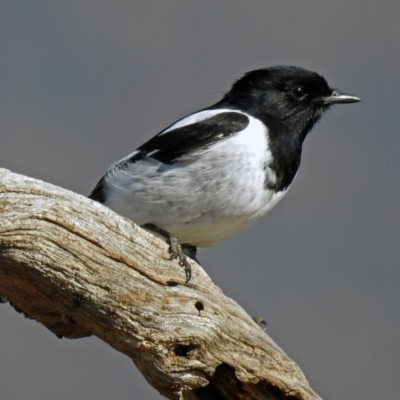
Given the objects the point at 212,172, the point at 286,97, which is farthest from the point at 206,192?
the point at 286,97

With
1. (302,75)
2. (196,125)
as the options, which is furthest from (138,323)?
(302,75)

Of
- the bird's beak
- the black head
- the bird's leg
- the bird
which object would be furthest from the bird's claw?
the bird's beak

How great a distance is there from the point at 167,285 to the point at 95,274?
31 cm

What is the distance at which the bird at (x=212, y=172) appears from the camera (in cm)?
412

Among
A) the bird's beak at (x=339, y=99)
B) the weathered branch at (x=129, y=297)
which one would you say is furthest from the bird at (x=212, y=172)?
the weathered branch at (x=129, y=297)

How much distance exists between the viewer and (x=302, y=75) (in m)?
4.77

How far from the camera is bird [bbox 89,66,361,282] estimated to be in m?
4.12

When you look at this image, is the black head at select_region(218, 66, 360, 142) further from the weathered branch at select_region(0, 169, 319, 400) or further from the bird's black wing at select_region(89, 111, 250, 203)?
the weathered branch at select_region(0, 169, 319, 400)

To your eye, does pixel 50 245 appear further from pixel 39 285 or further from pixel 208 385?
pixel 208 385

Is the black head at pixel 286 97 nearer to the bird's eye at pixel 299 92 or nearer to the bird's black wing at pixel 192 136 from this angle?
the bird's eye at pixel 299 92

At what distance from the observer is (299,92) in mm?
4785

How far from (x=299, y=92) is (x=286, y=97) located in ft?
0.31

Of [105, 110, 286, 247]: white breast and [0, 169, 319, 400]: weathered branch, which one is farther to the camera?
[105, 110, 286, 247]: white breast

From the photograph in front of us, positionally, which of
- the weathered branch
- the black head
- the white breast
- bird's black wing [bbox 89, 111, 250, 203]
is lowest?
the weathered branch
